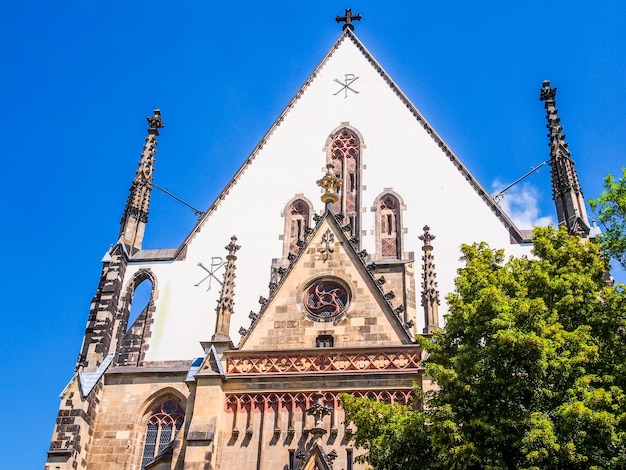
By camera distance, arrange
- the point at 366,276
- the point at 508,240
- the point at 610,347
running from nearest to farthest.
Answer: the point at 610,347, the point at 366,276, the point at 508,240

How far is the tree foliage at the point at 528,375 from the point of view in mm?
11797

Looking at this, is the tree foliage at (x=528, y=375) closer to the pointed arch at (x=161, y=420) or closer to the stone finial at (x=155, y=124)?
the pointed arch at (x=161, y=420)

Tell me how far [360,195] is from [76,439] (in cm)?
1183

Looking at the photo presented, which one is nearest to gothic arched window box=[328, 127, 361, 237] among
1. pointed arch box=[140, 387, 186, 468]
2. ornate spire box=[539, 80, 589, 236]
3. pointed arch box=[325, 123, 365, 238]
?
pointed arch box=[325, 123, 365, 238]

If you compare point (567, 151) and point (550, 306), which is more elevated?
point (567, 151)

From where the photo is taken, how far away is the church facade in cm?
1842

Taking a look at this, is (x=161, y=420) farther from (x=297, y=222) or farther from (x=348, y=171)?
(x=348, y=171)

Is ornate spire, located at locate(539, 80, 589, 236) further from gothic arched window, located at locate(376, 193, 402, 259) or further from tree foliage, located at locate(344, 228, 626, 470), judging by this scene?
tree foliage, located at locate(344, 228, 626, 470)

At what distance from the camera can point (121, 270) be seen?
23.7 metres

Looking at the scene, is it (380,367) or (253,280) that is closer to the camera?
(380,367)

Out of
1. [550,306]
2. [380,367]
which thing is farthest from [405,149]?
[550,306]

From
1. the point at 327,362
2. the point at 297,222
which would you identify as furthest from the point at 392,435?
the point at 297,222

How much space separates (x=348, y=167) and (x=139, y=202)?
7555mm

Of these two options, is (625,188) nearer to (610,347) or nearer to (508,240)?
(610,347)
